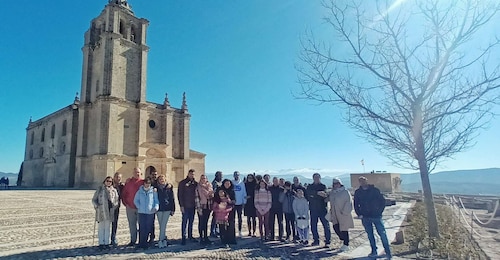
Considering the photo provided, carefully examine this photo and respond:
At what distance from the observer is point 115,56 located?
3222cm

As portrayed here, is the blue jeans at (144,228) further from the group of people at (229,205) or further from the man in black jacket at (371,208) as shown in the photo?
the man in black jacket at (371,208)

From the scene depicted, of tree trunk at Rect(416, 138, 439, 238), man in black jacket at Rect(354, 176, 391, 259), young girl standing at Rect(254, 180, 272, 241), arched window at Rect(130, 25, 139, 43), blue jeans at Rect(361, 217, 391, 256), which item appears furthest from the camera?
arched window at Rect(130, 25, 139, 43)

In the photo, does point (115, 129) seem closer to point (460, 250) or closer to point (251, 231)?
point (251, 231)

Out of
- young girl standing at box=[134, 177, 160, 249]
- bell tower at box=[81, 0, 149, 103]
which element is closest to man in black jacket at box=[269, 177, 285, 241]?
young girl standing at box=[134, 177, 160, 249]

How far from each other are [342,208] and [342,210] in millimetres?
47

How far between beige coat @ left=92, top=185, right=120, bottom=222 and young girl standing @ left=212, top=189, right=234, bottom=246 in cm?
230

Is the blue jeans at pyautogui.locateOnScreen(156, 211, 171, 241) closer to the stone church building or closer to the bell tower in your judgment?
the stone church building

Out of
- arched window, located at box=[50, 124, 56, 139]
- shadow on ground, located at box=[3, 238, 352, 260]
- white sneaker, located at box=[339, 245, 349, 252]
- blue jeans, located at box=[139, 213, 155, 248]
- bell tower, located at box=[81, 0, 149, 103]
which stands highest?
bell tower, located at box=[81, 0, 149, 103]

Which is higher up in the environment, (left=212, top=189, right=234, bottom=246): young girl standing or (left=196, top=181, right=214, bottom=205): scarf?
(left=196, top=181, right=214, bottom=205): scarf

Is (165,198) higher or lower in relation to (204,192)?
lower

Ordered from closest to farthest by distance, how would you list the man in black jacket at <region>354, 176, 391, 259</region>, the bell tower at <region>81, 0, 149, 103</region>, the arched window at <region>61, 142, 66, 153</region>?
the man in black jacket at <region>354, 176, 391, 259</region> < the bell tower at <region>81, 0, 149, 103</region> < the arched window at <region>61, 142, 66, 153</region>

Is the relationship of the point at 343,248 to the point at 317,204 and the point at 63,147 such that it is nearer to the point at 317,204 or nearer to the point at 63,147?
the point at 317,204

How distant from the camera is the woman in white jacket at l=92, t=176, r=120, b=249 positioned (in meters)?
6.47

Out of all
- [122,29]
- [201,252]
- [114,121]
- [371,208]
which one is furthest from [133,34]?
[371,208]
